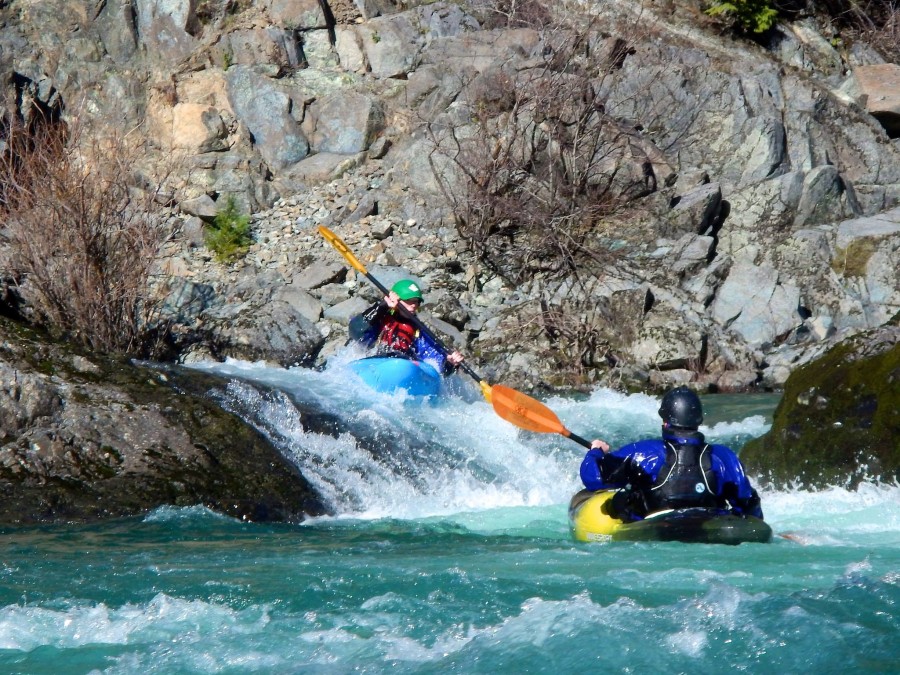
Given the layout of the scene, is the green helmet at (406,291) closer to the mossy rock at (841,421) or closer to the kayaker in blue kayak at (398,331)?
the kayaker in blue kayak at (398,331)

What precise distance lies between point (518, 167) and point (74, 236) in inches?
261

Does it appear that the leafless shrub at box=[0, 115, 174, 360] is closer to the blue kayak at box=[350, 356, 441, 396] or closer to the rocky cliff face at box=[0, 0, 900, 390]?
the rocky cliff face at box=[0, 0, 900, 390]

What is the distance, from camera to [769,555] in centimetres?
456

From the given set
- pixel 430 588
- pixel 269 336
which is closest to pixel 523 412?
pixel 430 588

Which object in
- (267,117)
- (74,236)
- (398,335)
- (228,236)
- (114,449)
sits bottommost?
(114,449)

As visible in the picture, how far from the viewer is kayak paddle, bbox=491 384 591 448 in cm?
648

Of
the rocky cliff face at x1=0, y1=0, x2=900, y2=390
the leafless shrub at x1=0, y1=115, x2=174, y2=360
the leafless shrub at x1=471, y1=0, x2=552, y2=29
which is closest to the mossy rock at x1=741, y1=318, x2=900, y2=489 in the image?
the rocky cliff face at x1=0, y1=0, x2=900, y2=390

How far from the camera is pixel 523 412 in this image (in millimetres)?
6633

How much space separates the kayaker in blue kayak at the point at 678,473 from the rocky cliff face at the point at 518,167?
5.63m

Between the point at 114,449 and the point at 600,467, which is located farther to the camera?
the point at 114,449

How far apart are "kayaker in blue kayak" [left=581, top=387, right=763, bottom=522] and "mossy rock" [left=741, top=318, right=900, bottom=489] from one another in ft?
4.45

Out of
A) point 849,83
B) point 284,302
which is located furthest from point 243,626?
point 849,83

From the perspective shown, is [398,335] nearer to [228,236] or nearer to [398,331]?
[398,331]

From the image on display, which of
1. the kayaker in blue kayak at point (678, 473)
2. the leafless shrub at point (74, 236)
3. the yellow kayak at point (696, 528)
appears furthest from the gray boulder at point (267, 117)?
the yellow kayak at point (696, 528)
